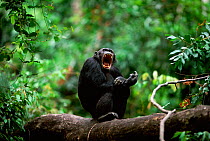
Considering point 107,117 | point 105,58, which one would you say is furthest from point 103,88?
point 105,58

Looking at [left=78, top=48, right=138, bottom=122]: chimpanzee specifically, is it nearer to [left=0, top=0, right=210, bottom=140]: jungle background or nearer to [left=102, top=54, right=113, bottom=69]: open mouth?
[left=102, top=54, right=113, bottom=69]: open mouth

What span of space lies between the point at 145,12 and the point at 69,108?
4.39 meters

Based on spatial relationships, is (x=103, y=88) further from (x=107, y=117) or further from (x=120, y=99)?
(x=107, y=117)

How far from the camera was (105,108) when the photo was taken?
14.4 ft

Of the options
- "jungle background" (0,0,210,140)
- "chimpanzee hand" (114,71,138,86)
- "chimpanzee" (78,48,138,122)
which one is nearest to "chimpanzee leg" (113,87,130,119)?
"chimpanzee" (78,48,138,122)

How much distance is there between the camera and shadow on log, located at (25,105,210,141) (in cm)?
285

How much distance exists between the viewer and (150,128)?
3.18 meters

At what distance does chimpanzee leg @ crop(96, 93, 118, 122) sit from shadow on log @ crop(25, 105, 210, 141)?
0.14 meters

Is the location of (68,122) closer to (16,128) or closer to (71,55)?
(16,128)

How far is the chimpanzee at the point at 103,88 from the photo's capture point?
14.5 ft

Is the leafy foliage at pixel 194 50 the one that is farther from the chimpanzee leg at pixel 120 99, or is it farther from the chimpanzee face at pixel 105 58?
the chimpanzee face at pixel 105 58

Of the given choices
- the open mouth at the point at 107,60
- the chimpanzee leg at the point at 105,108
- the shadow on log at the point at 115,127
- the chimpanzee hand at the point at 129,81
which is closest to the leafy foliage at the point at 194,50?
the chimpanzee hand at the point at 129,81

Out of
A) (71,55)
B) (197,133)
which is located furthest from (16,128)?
(71,55)

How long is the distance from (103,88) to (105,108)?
1.26 ft
